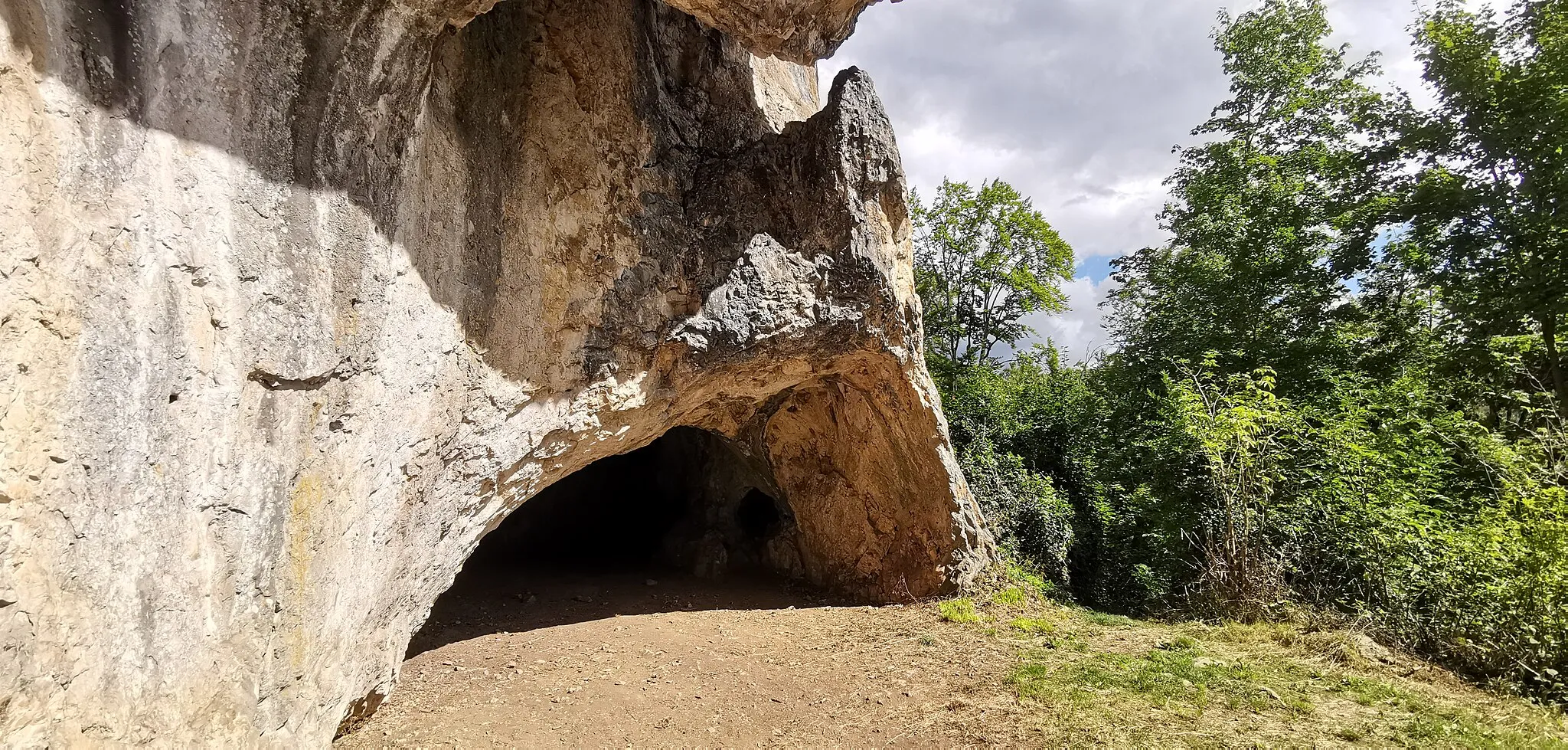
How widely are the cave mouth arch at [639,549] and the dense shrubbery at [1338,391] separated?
325cm

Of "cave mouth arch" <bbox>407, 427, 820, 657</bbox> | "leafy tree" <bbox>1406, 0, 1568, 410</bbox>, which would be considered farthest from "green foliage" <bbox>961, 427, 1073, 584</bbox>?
"leafy tree" <bbox>1406, 0, 1568, 410</bbox>

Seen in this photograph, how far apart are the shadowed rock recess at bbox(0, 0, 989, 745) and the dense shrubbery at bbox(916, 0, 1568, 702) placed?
4.16m

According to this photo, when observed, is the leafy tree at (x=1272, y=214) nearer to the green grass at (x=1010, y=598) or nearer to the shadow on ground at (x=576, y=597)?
the green grass at (x=1010, y=598)

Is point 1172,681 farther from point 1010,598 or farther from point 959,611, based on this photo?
point 1010,598

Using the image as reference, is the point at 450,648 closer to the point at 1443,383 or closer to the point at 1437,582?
the point at 1437,582

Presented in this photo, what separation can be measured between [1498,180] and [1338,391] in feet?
10.4

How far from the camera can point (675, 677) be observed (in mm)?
5168

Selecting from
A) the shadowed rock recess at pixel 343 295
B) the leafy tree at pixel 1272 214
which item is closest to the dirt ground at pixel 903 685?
the shadowed rock recess at pixel 343 295

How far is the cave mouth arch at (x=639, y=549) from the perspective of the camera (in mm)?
6859

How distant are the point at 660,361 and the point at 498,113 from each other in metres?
2.21

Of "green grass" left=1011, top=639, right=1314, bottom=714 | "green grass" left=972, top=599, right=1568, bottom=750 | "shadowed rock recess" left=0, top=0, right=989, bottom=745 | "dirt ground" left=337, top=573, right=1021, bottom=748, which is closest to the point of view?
"shadowed rock recess" left=0, top=0, right=989, bottom=745

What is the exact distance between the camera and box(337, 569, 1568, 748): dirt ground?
415cm

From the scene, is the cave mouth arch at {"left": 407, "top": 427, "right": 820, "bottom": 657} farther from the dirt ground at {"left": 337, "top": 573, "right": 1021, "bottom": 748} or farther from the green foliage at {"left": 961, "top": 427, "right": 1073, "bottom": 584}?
the green foliage at {"left": 961, "top": 427, "right": 1073, "bottom": 584}

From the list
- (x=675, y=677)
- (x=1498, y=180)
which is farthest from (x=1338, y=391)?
(x=675, y=677)
